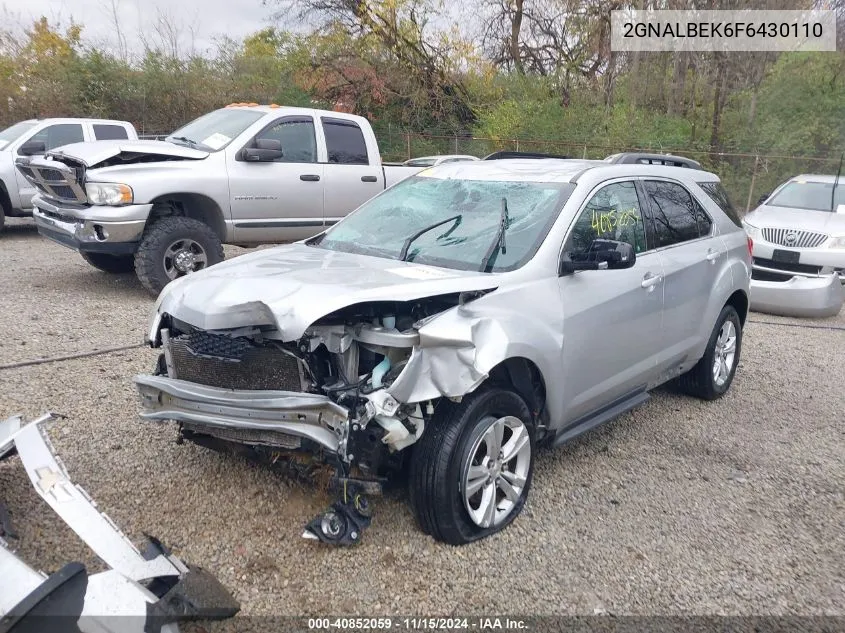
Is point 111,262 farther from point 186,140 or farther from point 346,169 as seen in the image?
point 346,169

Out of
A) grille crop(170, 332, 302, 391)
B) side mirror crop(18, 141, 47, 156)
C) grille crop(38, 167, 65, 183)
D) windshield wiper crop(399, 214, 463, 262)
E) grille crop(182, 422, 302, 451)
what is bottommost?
grille crop(182, 422, 302, 451)

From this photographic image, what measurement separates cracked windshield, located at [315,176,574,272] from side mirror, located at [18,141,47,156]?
8.02 m

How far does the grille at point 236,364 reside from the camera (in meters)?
3.06

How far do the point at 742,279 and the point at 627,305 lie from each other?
74.6 inches

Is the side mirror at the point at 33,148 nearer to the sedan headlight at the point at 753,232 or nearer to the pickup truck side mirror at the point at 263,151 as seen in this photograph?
the pickup truck side mirror at the point at 263,151

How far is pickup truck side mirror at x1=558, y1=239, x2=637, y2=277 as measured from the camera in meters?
3.51

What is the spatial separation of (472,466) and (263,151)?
5148 mm

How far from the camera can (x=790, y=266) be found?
8625 millimetres

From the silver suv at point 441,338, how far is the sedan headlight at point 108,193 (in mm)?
3220

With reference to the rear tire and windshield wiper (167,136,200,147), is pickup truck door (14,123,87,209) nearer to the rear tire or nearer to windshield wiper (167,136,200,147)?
windshield wiper (167,136,200,147)

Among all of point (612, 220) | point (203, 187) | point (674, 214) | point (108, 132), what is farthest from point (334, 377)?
point (108, 132)

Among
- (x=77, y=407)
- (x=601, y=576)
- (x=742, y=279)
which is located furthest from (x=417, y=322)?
(x=742, y=279)

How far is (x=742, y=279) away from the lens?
5.32 meters

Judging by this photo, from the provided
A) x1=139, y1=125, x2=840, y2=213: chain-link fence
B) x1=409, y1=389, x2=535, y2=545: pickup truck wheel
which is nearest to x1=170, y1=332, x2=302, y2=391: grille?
x1=409, y1=389, x2=535, y2=545: pickup truck wheel
